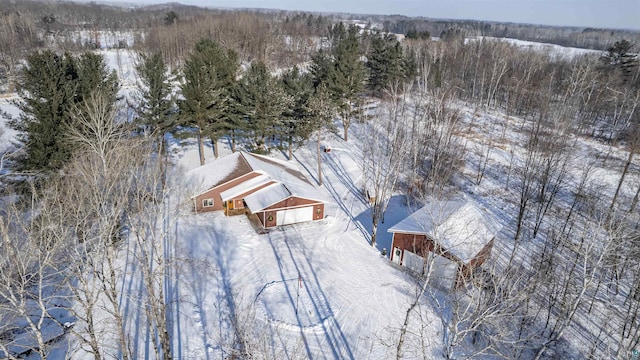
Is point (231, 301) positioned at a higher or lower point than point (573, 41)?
lower

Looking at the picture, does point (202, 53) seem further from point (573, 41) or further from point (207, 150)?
point (573, 41)

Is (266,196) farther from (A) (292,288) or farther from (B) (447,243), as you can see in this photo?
(B) (447,243)

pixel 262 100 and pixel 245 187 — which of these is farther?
pixel 262 100

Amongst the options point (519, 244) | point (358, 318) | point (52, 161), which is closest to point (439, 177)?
point (519, 244)

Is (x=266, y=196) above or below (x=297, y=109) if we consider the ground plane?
below

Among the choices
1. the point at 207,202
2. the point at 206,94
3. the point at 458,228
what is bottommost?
the point at 207,202

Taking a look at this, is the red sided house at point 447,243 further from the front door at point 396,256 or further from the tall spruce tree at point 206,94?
the tall spruce tree at point 206,94

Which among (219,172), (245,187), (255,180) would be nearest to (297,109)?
(255,180)

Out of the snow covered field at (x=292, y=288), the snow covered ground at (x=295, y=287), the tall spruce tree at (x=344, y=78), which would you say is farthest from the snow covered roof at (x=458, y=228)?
the tall spruce tree at (x=344, y=78)
